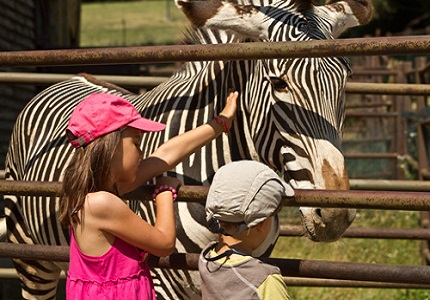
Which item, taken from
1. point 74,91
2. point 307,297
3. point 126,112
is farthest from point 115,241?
point 307,297

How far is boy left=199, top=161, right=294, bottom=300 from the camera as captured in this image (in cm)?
264

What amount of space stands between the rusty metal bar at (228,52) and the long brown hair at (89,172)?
15.3 inches

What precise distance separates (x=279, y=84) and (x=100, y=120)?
846 millimetres

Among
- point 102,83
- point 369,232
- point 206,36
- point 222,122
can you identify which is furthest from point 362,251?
point 222,122

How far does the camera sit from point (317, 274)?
2967mm

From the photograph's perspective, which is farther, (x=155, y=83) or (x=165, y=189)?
(x=155, y=83)

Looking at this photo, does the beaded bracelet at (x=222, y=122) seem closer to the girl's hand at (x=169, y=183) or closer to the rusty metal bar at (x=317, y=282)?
the girl's hand at (x=169, y=183)

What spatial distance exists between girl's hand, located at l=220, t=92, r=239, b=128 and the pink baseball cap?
0.61 metres

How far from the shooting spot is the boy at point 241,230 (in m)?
2.64

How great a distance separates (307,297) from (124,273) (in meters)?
3.82

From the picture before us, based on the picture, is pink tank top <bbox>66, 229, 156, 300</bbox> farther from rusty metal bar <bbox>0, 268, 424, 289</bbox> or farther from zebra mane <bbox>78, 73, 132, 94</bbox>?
rusty metal bar <bbox>0, 268, 424, 289</bbox>

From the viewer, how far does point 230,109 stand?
137 inches

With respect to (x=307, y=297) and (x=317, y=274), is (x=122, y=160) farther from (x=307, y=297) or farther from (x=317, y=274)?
(x=307, y=297)

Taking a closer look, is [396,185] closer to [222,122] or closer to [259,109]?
[259,109]
